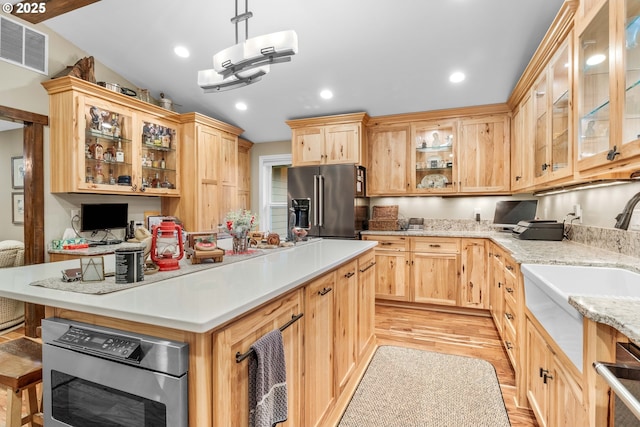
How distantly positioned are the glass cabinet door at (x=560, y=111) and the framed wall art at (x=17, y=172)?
6.13 m

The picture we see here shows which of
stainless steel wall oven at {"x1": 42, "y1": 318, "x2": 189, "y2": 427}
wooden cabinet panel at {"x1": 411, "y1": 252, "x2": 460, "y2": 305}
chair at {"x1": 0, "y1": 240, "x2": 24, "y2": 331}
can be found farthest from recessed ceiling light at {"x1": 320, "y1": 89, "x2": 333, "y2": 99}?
chair at {"x1": 0, "y1": 240, "x2": 24, "y2": 331}

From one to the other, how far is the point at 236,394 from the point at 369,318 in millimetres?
1800

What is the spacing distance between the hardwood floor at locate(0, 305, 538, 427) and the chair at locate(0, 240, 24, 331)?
14 centimetres

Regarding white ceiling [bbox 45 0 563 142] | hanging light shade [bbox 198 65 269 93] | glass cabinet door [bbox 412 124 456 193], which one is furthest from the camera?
glass cabinet door [bbox 412 124 456 193]

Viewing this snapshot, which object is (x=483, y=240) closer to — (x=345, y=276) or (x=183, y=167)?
(x=345, y=276)

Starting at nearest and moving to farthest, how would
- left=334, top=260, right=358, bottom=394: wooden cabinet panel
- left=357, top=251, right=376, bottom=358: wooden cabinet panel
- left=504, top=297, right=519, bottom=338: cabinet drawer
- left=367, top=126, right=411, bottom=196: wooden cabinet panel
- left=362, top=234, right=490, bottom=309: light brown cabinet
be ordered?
left=334, top=260, right=358, bottom=394: wooden cabinet panel < left=504, top=297, right=519, bottom=338: cabinet drawer < left=357, top=251, right=376, bottom=358: wooden cabinet panel < left=362, top=234, right=490, bottom=309: light brown cabinet < left=367, top=126, right=411, bottom=196: wooden cabinet panel

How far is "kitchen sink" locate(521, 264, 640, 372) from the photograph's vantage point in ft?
3.91

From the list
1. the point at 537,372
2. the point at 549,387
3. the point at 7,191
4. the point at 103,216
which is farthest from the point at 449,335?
the point at 7,191

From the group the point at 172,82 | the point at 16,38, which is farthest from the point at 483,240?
the point at 16,38

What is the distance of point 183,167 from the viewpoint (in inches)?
180

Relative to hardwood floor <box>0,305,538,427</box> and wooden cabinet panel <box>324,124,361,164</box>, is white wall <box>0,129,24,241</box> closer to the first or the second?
hardwood floor <box>0,305,538,427</box>

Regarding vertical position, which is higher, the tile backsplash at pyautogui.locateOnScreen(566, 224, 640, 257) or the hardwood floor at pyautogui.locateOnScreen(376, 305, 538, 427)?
the tile backsplash at pyautogui.locateOnScreen(566, 224, 640, 257)

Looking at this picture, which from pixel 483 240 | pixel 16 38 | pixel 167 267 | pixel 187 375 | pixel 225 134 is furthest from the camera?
pixel 225 134

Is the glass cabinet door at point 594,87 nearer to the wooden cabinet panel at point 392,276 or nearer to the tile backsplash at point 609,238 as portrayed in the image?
the tile backsplash at point 609,238
